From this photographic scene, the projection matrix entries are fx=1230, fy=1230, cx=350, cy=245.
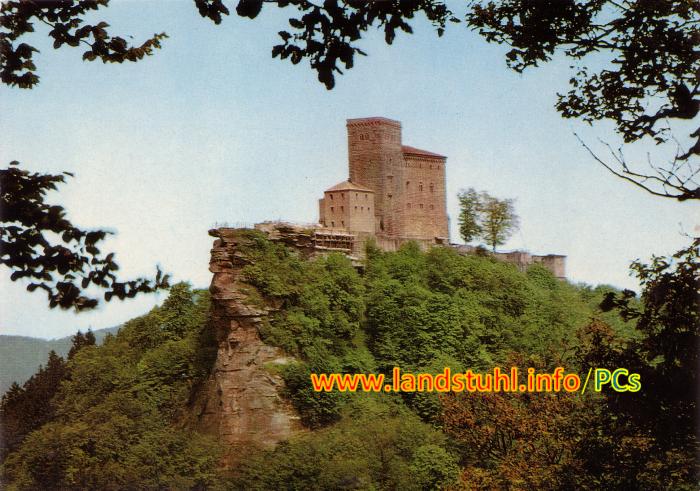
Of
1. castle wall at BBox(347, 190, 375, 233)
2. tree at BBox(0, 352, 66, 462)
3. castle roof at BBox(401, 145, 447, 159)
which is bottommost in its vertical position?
tree at BBox(0, 352, 66, 462)

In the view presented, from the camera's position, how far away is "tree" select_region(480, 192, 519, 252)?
2549 inches

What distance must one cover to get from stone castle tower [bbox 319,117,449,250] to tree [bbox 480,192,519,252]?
322 centimetres

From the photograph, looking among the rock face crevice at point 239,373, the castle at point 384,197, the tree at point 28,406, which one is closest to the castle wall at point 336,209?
the castle at point 384,197

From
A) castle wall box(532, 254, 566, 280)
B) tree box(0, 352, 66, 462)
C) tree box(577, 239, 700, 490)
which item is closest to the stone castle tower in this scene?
castle wall box(532, 254, 566, 280)

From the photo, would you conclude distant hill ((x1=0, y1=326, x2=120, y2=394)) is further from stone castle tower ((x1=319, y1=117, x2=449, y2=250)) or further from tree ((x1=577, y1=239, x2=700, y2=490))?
tree ((x1=577, y1=239, x2=700, y2=490))

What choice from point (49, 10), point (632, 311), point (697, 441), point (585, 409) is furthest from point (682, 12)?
point (585, 409)

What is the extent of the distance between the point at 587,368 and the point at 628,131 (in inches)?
202

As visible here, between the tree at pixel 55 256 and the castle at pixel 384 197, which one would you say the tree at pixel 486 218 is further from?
the tree at pixel 55 256

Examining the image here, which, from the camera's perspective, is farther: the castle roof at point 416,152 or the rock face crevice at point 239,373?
the castle roof at point 416,152

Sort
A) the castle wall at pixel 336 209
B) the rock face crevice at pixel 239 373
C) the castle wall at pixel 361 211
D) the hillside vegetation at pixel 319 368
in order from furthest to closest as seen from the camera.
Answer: the castle wall at pixel 361 211
the castle wall at pixel 336 209
the rock face crevice at pixel 239 373
the hillside vegetation at pixel 319 368

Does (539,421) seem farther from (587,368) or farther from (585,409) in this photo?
(587,368)

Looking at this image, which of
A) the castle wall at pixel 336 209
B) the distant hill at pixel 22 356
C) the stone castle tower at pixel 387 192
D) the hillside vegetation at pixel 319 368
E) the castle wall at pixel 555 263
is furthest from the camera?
the distant hill at pixel 22 356

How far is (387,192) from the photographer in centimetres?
6009

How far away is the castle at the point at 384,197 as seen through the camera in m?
57.2
